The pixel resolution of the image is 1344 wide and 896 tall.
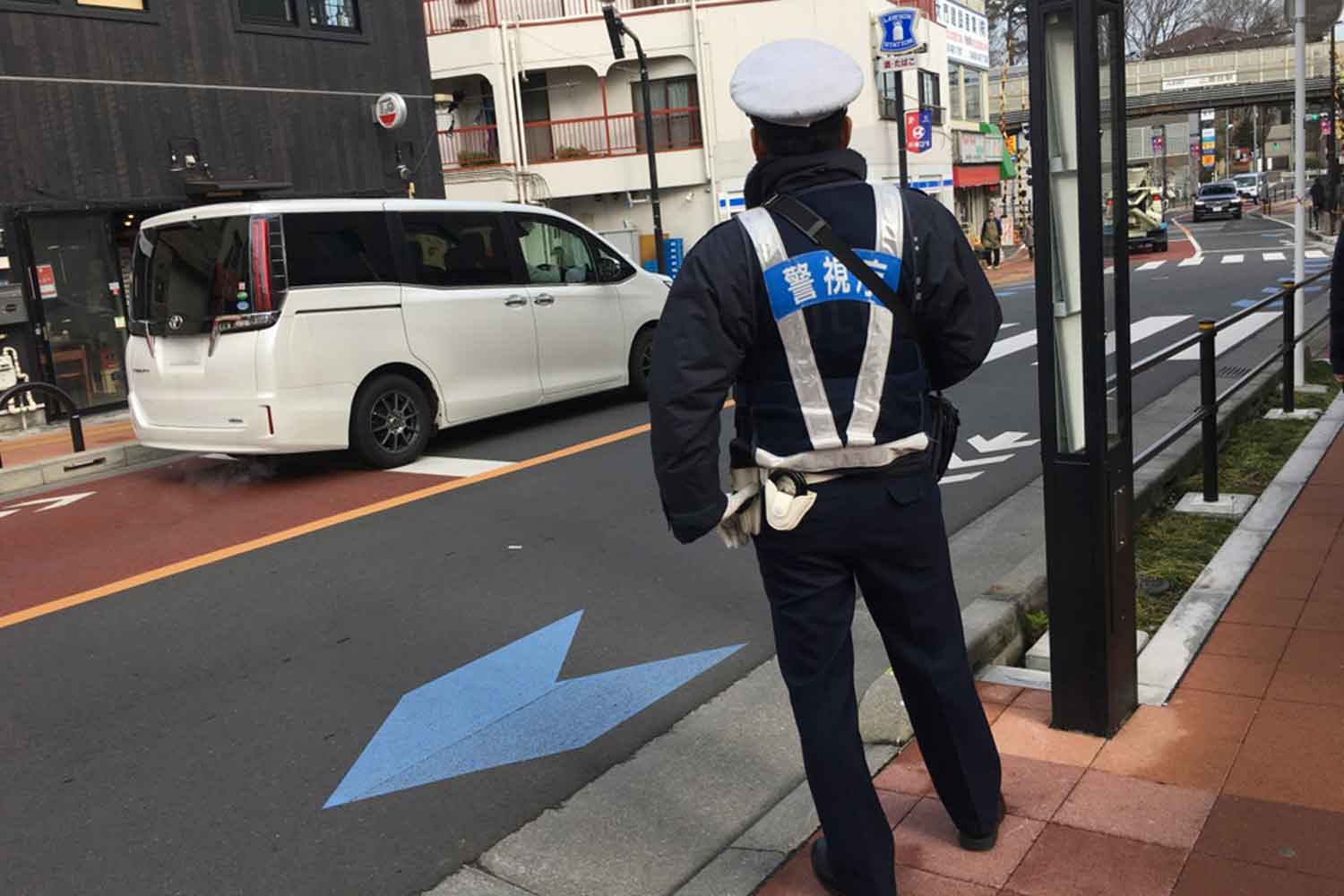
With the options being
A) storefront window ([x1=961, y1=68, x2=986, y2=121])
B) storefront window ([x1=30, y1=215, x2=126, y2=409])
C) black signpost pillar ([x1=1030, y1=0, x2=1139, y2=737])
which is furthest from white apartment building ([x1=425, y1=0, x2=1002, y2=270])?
black signpost pillar ([x1=1030, y1=0, x2=1139, y2=737])

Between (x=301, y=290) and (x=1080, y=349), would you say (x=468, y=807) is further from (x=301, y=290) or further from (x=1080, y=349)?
(x=301, y=290)

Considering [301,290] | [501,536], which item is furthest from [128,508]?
[501,536]

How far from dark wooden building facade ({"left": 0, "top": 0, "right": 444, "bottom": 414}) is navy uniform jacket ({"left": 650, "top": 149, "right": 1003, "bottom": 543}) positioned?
40.5 feet

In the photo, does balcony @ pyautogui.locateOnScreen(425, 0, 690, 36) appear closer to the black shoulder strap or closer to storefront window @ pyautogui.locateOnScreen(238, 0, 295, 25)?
storefront window @ pyautogui.locateOnScreen(238, 0, 295, 25)

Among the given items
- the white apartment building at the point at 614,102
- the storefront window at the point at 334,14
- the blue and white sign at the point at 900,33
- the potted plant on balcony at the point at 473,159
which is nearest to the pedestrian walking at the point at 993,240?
the white apartment building at the point at 614,102

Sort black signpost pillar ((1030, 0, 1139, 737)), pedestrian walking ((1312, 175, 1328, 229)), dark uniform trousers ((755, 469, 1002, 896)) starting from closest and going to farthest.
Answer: dark uniform trousers ((755, 469, 1002, 896))
black signpost pillar ((1030, 0, 1139, 737))
pedestrian walking ((1312, 175, 1328, 229))

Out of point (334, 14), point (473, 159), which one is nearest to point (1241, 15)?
point (473, 159)

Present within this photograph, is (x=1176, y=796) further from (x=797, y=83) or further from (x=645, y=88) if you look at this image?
(x=645, y=88)

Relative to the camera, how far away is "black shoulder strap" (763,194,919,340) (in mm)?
2568

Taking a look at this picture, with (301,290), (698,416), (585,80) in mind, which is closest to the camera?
(698,416)

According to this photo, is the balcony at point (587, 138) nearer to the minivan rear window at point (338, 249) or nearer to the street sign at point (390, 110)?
the street sign at point (390, 110)

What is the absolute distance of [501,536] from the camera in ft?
22.1

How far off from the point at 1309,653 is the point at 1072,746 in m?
1.19

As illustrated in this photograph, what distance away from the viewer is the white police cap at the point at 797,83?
2547 mm
